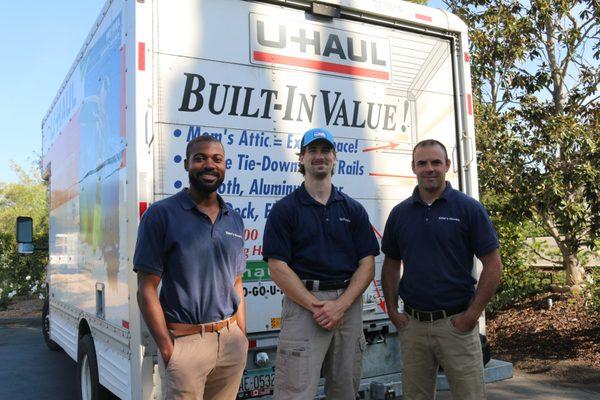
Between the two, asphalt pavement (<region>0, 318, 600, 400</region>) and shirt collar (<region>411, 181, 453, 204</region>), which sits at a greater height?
shirt collar (<region>411, 181, 453, 204</region>)

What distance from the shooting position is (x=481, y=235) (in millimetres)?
3109

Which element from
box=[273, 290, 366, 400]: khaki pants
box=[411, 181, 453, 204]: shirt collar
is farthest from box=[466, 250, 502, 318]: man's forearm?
box=[273, 290, 366, 400]: khaki pants

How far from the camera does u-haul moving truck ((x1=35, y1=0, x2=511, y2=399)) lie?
338 centimetres

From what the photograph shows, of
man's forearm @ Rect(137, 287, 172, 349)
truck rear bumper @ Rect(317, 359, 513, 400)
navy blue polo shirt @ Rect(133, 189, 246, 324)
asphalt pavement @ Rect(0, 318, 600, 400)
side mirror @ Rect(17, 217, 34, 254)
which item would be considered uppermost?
side mirror @ Rect(17, 217, 34, 254)

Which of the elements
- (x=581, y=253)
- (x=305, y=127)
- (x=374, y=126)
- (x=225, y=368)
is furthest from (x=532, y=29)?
(x=225, y=368)

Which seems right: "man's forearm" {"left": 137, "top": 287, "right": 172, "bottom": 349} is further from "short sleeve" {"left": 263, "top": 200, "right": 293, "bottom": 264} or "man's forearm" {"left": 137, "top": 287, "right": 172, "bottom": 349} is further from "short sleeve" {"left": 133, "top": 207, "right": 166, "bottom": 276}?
"short sleeve" {"left": 263, "top": 200, "right": 293, "bottom": 264}

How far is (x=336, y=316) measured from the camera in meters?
2.99

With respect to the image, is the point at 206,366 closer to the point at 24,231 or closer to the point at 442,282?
the point at 442,282

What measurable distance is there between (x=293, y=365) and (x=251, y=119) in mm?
1569

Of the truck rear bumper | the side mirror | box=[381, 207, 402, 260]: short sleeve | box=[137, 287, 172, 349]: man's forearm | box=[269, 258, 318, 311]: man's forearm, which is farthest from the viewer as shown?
the side mirror

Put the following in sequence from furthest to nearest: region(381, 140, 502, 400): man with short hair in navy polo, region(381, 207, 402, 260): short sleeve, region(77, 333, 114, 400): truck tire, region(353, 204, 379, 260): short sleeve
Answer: region(77, 333, 114, 400): truck tire → region(381, 207, 402, 260): short sleeve → region(353, 204, 379, 260): short sleeve → region(381, 140, 502, 400): man with short hair in navy polo

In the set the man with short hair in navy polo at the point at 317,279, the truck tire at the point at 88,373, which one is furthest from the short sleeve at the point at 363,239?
the truck tire at the point at 88,373

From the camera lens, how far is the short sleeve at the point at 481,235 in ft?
10.1

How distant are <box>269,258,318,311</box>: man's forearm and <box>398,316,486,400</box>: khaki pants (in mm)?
656
